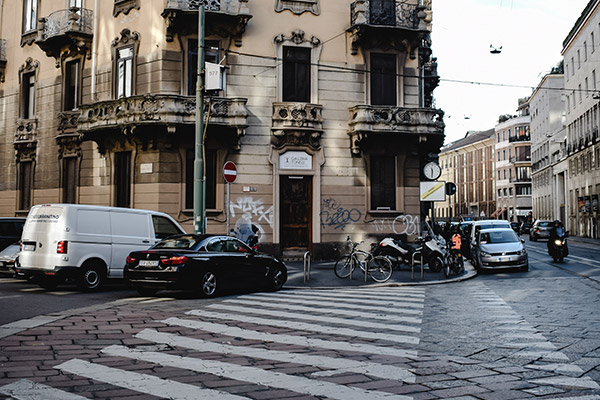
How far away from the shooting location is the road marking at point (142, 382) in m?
5.17

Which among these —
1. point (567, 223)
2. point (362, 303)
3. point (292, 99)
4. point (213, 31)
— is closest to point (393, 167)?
point (292, 99)

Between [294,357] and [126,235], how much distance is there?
930 centimetres

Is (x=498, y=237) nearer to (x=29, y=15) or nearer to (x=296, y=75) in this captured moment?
(x=296, y=75)

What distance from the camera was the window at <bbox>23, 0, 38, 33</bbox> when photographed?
93.7 feet

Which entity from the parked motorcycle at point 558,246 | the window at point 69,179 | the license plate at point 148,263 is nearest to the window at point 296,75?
the window at point 69,179

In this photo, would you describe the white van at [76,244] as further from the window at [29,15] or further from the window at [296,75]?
the window at [29,15]

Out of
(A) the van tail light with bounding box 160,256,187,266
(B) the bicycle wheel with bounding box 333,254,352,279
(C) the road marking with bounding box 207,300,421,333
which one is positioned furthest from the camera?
(B) the bicycle wheel with bounding box 333,254,352,279

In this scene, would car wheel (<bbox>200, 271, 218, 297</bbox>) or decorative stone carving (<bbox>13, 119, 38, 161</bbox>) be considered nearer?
car wheel (<bbox>200, 271, 218, 297</bbox>)

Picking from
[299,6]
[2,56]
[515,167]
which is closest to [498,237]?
[299,6]

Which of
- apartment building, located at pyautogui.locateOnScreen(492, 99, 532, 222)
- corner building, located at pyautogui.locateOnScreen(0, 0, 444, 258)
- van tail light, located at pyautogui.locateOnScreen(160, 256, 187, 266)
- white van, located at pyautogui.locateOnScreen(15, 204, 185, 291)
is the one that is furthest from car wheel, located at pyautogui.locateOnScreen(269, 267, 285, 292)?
apartment building, located at pyautogui.locateOnScreen(492, 99, 532, 222)

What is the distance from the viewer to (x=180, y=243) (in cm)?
1298

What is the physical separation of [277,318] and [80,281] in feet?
20.1

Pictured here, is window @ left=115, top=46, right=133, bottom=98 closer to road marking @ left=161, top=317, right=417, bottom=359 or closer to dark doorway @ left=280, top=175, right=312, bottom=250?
dark doorway @ left=280, top=175, right=312, bottom=250

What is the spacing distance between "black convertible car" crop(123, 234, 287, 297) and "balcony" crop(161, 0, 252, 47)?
11.5 metres
